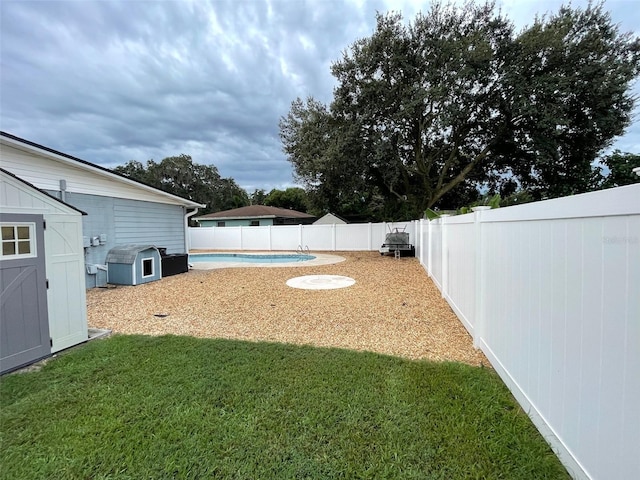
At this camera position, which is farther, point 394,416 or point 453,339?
point 453,339

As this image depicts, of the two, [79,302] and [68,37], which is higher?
[68,37]

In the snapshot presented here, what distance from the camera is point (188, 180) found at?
137 ft

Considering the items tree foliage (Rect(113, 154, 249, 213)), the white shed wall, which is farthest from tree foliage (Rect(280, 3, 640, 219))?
tree foliage (Rect(113, 154, 249, 213))

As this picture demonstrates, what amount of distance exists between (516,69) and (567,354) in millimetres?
14306

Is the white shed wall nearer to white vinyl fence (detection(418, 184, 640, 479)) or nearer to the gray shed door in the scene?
the gray shed door

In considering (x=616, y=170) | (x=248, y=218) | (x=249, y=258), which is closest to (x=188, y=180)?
(x=248, y=218)

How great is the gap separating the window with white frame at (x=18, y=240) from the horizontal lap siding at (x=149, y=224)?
6.50 meters

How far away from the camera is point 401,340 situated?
4.07 metres

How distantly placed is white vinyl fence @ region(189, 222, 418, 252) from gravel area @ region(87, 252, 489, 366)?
8.72 meters

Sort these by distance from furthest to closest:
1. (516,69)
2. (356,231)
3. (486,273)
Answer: (356,231), (516,69), (486,273)

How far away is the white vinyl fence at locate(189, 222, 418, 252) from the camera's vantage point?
17.4 metres

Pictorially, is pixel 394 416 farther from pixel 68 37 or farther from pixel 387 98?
pixel 387 98

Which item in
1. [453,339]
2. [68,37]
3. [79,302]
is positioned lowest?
[453,339]

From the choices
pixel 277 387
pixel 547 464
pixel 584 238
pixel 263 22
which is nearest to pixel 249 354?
pixel 277 387
